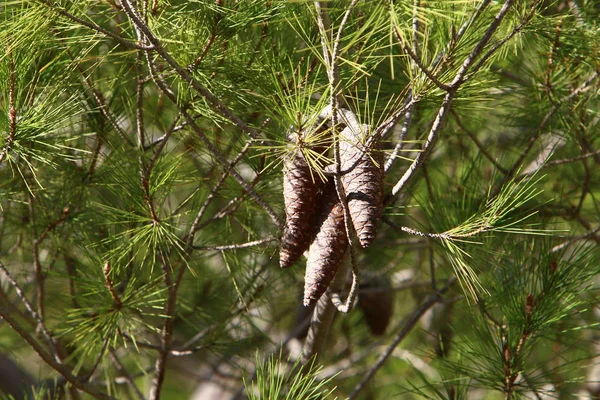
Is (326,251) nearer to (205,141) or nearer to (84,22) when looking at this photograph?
(205,141)

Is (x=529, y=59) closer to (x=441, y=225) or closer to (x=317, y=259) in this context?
(x=441, y=225)

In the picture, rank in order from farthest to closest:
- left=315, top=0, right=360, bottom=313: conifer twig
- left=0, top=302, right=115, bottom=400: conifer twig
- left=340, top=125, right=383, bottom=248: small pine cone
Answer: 1. left=0, top=302, right=115, bottom=400: conifer twig
2. left=340, top=125, right=383, bottom=248: small pine cone
3. left=315, top=0, right=360, bottom=313: conifer twig

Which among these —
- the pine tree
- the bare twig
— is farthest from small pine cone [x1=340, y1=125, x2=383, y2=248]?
the bare twig

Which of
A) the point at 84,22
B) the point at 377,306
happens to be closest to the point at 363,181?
the point at 84,22

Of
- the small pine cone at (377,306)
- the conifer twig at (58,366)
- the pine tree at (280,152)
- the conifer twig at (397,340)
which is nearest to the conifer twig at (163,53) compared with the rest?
the pine tree at (280,152)

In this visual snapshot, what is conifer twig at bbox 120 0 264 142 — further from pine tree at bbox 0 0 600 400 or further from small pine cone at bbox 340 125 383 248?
small pine cone at bbox 340 125 383 248
